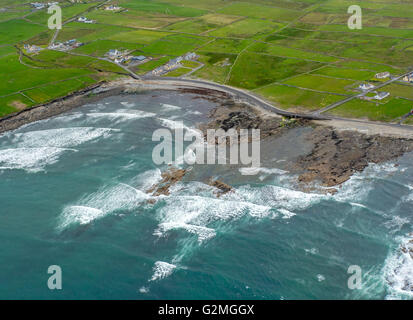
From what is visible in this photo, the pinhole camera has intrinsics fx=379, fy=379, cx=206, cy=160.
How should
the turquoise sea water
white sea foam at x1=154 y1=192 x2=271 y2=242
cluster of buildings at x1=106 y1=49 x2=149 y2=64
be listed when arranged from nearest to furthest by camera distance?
the turquoise sea water → white sea foam at x1=154 y1=192 x2=271 y2=242 → cluster of buildings at x1=106 y1=49 x2=149 y2=64

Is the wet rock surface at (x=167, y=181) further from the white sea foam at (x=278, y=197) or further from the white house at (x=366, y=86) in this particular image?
the white house at (x=366, y=86)

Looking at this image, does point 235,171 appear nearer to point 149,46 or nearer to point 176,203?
point 176,203

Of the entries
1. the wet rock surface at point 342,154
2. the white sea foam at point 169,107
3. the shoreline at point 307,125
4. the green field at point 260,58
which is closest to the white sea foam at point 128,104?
the shoreline at point 307,125

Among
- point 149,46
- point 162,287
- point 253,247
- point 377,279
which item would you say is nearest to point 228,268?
point 253,247

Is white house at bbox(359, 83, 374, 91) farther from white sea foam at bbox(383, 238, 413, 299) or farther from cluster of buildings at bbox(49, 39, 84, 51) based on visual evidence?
cluster of buildings at bbox(49, 39, 84, 51)

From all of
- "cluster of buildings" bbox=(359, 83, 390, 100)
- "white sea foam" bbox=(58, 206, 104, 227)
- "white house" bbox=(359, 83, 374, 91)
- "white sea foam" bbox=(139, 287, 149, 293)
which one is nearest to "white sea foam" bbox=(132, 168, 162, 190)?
"white sea foam" bbox=(58, 206, 104, 227)
